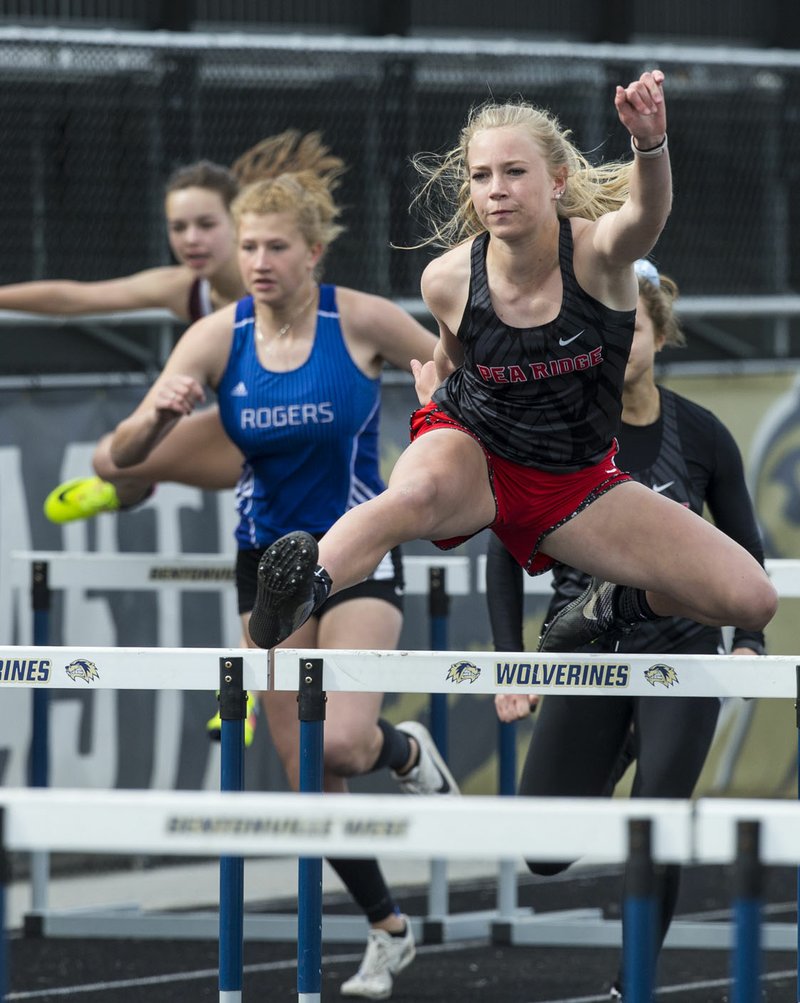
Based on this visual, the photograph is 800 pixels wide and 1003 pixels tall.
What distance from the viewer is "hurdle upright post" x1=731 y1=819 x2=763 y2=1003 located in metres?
2.15

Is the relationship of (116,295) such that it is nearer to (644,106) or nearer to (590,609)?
(590,609)

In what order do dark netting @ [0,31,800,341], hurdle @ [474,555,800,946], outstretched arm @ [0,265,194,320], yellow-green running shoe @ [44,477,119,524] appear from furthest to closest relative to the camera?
dark netting @ [0,31,800,341] < outstretched arm @ [0,265,194,320] < yellow-green running shoe @ [44,477,119,524] < hurdle @ [474,555,800,946]

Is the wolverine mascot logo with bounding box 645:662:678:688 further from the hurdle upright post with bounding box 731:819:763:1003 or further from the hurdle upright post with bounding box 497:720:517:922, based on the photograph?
the hurdle upright post with bounding box 497:720:517:922

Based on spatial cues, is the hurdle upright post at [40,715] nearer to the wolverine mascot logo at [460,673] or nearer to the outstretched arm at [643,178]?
the wolverine mascot logo at [460,673]

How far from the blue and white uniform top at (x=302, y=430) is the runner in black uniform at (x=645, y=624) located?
67 cm

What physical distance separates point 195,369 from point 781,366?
10.8ft

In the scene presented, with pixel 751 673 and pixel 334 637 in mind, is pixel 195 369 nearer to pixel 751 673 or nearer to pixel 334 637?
pixel 334 637

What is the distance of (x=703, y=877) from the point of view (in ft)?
20.5

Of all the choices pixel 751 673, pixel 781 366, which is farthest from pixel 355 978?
pixel 781 366

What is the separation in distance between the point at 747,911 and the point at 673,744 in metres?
1.77

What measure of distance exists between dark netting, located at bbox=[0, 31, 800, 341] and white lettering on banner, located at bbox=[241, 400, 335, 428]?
7.43 feet

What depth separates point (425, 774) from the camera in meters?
5.07

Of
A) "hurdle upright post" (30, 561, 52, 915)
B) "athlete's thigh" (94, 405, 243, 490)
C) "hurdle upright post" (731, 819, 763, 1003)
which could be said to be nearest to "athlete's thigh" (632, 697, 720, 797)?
"hurdle upright post" (731, 819, 763, 1003)

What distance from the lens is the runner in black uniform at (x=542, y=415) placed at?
352 cm
